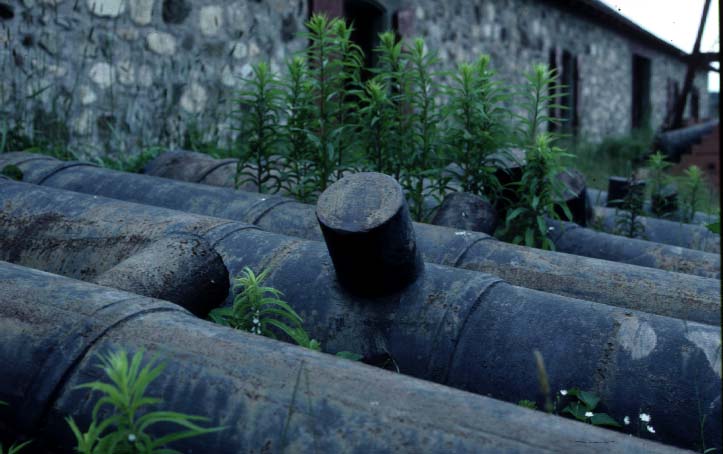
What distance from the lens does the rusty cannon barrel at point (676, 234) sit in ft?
13.9

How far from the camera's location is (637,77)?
1670 centimetres

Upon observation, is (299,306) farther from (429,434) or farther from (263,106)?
(263,106)

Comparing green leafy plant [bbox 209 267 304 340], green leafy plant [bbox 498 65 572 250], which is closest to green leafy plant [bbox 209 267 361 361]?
green leafy plant [bbox 209 267 304 340]

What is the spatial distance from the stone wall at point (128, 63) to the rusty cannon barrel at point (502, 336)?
3.26 metres

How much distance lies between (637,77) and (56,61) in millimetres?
14035

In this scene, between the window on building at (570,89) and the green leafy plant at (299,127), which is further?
the window on building at (570,89)

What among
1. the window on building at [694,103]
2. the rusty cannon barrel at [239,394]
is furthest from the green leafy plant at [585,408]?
the window on building at [694,103]

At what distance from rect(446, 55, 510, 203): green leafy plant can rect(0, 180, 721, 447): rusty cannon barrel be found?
1.43 meters

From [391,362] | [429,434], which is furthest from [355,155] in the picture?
[429,434]

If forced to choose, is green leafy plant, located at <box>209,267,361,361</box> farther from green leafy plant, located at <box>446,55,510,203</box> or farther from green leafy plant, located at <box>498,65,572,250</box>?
green leafy plant, located at <box>446,55,510,203</box>

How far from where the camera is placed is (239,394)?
140 cm

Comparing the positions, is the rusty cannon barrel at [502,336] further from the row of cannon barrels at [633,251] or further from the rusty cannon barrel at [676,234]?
the rusty cannon barrel at [676,234]

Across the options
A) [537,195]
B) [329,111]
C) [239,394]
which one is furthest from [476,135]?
[239,394]

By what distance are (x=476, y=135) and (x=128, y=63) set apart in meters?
3.10
